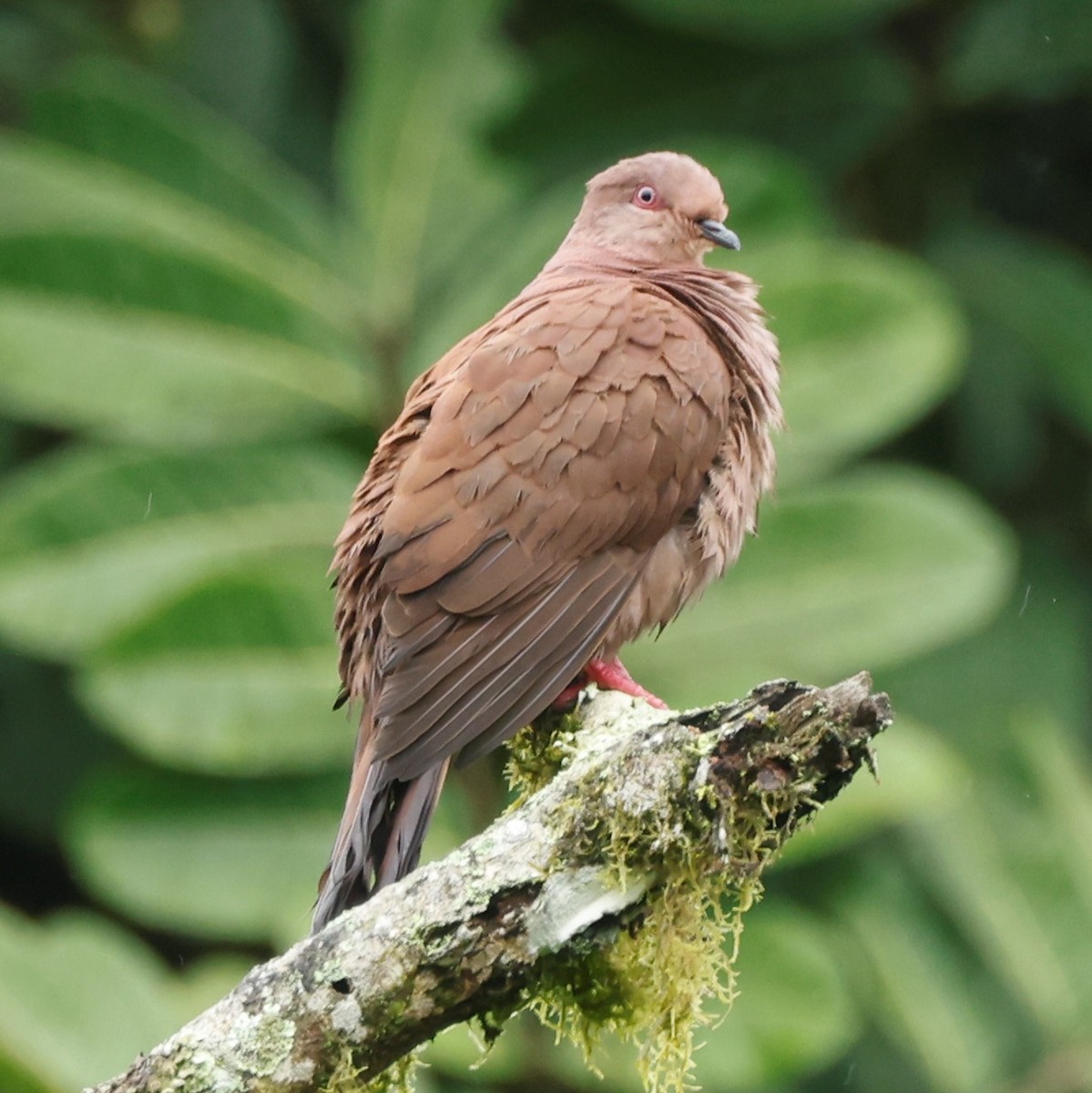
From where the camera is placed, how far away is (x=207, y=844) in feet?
16.3

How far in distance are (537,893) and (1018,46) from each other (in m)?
4.60

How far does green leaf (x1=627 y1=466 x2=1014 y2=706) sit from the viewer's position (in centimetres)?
502

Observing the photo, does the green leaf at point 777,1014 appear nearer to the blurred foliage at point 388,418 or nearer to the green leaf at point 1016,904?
the blurred foliage at point 388,418

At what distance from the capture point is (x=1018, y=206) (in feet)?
23.1

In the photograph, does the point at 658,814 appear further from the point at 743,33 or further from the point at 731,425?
the point at 743,33

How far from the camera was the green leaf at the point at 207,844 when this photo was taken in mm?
4875

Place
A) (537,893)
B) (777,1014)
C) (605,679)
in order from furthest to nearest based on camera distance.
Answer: (777,1014), (605,679), (537,893)

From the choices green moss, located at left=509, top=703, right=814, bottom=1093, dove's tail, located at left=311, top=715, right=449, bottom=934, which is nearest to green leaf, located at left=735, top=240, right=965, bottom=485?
dove's tail, located at left=311, top=715, right=449, bottom=934

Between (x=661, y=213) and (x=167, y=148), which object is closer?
(x=661, y=213)

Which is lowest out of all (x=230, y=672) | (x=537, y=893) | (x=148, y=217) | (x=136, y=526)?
(x=537, y=893)

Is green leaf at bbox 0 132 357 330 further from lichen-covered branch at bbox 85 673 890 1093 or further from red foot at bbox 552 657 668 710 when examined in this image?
lichen-covered branch at bbox 85 673 890 1093

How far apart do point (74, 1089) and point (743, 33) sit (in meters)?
4.00

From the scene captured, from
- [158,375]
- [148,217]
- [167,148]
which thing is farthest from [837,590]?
[167,148]

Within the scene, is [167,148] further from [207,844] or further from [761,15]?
[207,844]
